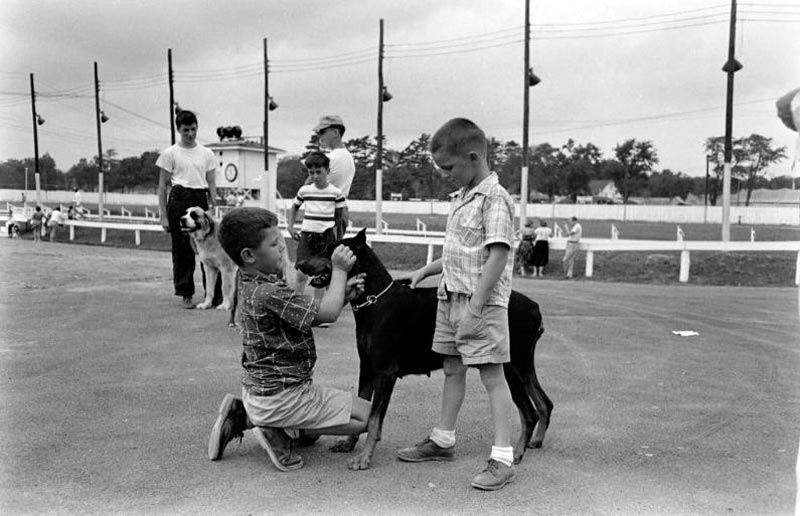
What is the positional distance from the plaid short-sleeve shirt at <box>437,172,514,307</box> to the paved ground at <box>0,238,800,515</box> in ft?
3.46

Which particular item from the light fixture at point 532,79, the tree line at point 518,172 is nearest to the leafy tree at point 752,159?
the tree line at point 518,172

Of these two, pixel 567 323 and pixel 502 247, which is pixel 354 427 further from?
pixel 567 323

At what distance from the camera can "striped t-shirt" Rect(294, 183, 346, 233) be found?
7.74m

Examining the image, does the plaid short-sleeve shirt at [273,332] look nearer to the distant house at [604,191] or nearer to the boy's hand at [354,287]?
the boy's hand at [354,287]

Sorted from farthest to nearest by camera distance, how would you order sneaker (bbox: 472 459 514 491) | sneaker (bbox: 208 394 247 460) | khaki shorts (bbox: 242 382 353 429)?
1. sneaker (bbox: 208 394 247 460)
2. khaki shorts (bbox: 242 382 353 429)
3. sneaker (bbox: 472 459 514 491)

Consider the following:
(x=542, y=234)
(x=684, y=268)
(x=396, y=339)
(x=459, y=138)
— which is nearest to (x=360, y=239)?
(x=396, y=339)

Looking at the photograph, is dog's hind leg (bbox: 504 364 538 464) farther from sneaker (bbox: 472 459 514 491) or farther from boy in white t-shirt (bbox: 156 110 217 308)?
boy in white t-shirt (bbox: 156 110 217 308)

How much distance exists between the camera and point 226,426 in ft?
13.0

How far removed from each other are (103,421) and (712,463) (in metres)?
3.81

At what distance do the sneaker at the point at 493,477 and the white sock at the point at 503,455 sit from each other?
0.06ft

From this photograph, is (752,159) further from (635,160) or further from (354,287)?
(354,287)

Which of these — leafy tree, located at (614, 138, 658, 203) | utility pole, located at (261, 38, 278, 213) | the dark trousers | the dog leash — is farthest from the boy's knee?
leafy tree, located at (614, 138, 658, 203)

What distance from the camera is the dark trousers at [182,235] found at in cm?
938

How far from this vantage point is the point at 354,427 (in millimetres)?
4039
